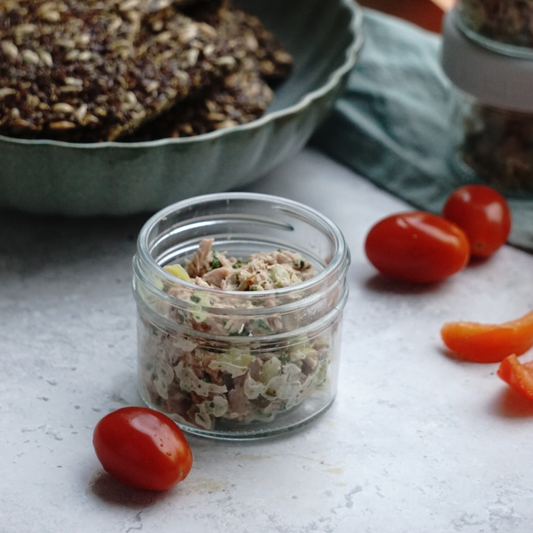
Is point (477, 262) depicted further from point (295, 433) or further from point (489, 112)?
point (295, 433)

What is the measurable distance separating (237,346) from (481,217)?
2.46 ft

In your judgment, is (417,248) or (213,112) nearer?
(417,248)

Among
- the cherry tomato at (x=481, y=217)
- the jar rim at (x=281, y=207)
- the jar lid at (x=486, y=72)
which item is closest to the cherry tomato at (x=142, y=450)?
the jar rim at (x=281, y=207)

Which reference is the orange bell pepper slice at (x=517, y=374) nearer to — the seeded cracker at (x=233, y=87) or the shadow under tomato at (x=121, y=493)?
the shadow under tomato at (x=121, y=493)

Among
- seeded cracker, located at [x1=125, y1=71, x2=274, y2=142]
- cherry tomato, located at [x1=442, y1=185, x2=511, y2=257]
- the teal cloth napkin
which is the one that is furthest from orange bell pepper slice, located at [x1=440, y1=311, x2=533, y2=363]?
seeded cracker, located at [x1=125, y1=71, x2=274, y2=142]

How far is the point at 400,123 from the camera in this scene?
212 cm

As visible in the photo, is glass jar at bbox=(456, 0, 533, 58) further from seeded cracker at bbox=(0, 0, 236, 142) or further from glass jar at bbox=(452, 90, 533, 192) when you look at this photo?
seeded cracker at bbox=(0, 0, 236, 142)

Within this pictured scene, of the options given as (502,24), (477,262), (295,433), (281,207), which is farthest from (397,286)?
(502,24)

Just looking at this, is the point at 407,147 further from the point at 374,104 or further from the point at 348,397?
the point at 348,397

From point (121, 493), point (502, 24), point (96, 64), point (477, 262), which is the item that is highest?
point (502, 24)

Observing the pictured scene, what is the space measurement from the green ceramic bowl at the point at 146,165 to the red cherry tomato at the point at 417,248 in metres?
0.28

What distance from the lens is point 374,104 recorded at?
2.16 m

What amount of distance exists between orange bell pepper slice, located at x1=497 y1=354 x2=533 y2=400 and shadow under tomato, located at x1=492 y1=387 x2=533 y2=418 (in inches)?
0.7

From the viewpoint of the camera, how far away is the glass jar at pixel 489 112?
5.88 feet
